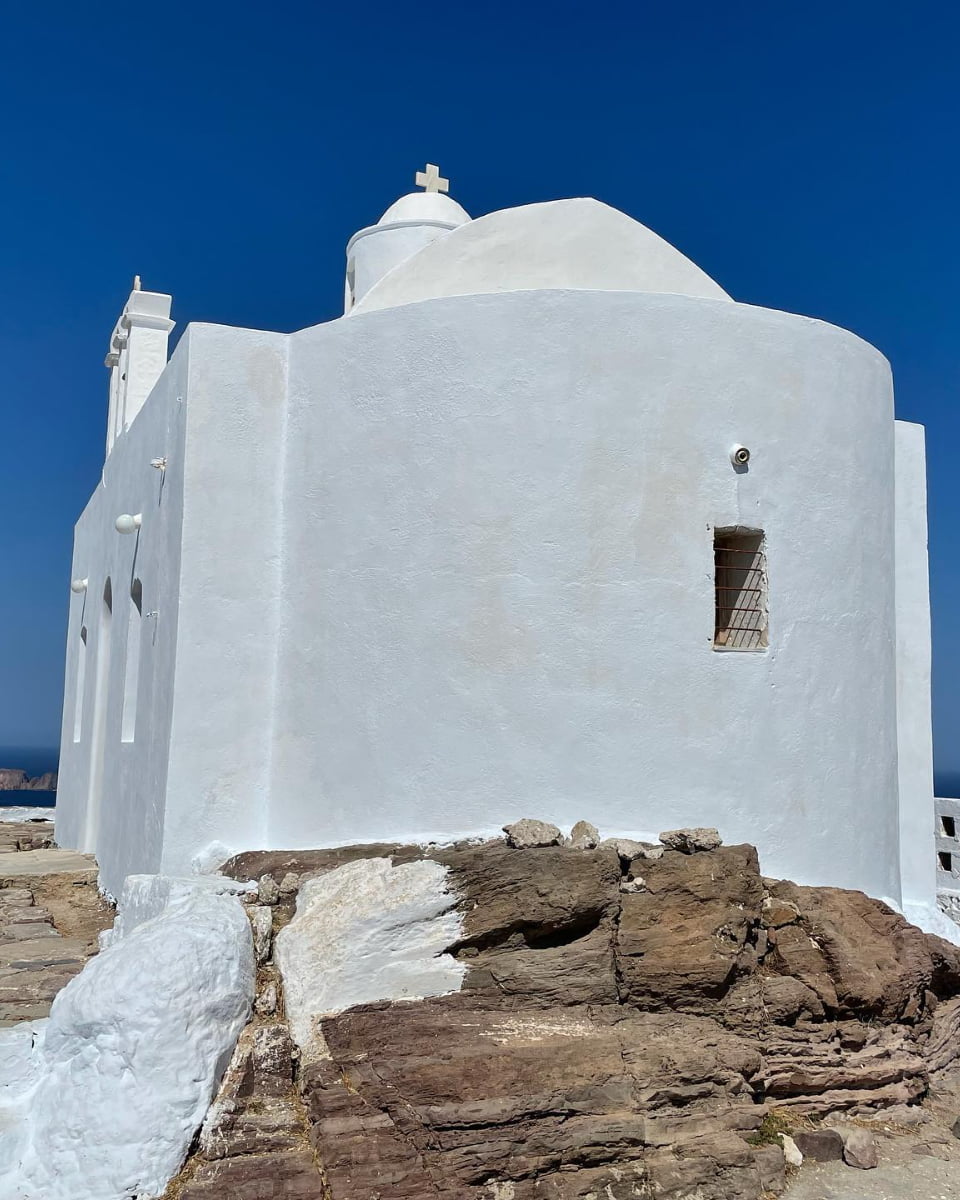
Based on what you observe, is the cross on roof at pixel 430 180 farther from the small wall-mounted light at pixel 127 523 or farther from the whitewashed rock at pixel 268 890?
the whitewashed rock at pixel 268 890

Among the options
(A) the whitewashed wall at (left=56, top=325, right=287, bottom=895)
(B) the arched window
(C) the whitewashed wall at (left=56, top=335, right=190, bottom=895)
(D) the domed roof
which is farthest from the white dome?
(B) the arched window

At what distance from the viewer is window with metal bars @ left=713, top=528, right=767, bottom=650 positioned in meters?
8.73

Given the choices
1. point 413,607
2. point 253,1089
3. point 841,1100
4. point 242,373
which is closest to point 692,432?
point 413,607

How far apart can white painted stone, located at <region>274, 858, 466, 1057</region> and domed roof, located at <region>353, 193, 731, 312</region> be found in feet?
15.8

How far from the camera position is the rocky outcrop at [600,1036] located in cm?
635

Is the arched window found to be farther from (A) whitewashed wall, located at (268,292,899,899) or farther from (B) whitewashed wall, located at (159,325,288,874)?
(A) whitewashed wall, located at (268,292,899,899)

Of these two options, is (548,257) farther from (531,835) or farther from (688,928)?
(688,928)

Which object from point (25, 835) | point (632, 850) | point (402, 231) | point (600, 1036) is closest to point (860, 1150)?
point (600, 1036)

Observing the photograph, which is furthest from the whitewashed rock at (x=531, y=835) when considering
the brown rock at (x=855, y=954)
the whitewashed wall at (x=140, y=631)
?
the whitewashed wall at (x=140, y=631)

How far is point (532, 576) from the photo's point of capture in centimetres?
827

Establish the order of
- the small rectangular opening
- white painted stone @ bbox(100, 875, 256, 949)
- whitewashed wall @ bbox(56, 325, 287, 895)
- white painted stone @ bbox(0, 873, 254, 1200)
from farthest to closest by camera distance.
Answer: the small rectangular opening → whitewashed wall @ bbox(56, 325, 287, 895) → white painted stone @ bbox(100, 875, 256, 949) → white painted stone @ bbox(0, 873, 254, 1200)

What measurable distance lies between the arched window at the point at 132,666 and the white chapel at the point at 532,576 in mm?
1578

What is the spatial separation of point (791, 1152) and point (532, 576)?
407cm

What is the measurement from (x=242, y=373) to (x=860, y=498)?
5.02m
